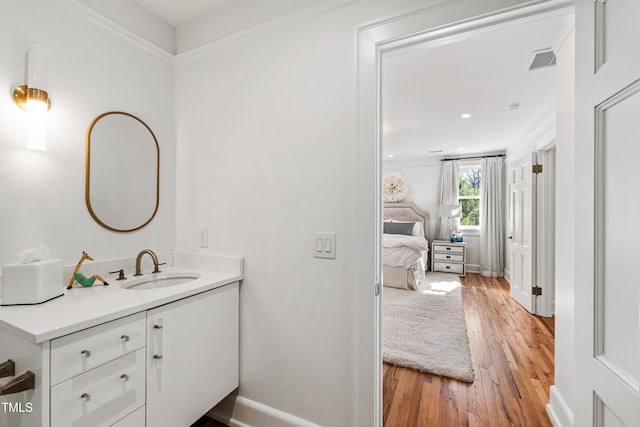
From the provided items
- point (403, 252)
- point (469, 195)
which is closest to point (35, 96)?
point (403, 252)

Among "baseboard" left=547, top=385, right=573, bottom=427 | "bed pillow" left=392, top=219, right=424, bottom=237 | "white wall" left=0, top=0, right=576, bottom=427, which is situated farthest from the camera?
"bed pillow" left=392, top=219, right=424, bottom=237

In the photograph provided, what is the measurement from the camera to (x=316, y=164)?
4.97 feet

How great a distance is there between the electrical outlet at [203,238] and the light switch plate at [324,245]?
0.77m

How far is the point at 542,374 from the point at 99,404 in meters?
2.89

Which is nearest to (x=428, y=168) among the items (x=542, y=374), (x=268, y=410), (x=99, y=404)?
(x=542, y=374)

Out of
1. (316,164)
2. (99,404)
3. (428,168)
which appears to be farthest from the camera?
(428,168)

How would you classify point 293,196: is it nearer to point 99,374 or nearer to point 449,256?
point 99,374

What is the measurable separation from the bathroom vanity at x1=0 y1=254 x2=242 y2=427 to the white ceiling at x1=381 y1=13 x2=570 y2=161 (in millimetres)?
1609

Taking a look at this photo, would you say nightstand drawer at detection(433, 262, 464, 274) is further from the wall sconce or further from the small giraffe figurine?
the wall sconce

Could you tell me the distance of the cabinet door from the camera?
1.26 m

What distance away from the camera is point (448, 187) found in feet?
20.4

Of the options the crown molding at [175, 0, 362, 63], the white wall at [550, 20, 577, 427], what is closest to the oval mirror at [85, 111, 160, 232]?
the crown molding at [175, 0, 362, 63]

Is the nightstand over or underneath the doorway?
underneath

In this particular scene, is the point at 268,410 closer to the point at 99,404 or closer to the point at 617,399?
the point at 99,404
